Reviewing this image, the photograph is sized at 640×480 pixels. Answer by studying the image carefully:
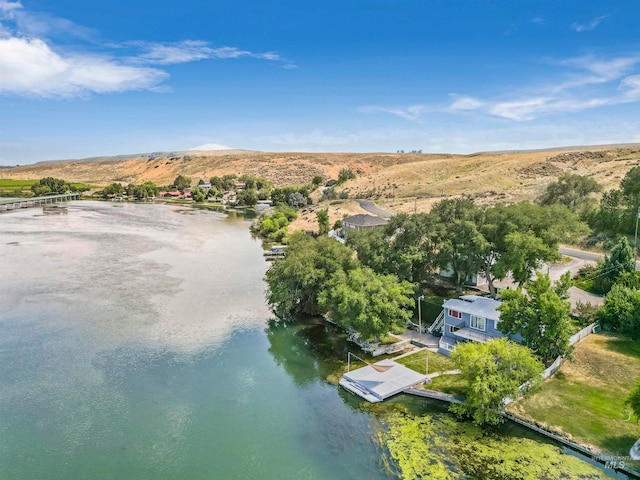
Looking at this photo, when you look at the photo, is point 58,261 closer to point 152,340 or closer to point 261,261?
point 261,261

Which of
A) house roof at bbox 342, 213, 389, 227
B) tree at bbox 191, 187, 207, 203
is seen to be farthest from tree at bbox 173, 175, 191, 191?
house roof at bbox 342, 213, 389, 227

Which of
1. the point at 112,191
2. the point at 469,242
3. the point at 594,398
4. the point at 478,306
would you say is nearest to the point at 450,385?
the point at 594,398

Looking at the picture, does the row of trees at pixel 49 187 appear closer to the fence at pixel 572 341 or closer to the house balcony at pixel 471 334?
the house balcony at pixel 471 334

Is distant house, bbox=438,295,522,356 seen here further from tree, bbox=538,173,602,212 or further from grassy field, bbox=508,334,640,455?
tree, bbox=538,173,602,212

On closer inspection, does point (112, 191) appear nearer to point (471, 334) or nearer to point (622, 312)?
point (471, 334)

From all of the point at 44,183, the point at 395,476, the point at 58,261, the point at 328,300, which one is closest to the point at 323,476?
the point at 395,476

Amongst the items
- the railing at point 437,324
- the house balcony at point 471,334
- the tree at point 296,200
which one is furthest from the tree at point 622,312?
the tree at point 296,200
